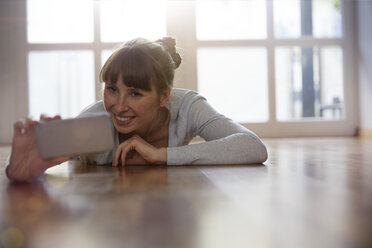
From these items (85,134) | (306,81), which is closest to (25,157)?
(85,134)

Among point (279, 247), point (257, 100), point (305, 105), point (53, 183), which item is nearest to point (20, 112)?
point (257, 100)

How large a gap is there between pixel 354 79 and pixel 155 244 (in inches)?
183

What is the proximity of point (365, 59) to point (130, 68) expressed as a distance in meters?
3.79

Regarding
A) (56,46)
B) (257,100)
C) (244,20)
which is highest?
(244,20)

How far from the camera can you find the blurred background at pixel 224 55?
174 inches

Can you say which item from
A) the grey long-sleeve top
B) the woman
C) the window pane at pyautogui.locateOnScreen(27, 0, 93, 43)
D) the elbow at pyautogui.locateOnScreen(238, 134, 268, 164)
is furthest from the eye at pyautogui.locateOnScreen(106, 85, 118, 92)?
the window pane at pyautogui.locateOnScreen(27, 0, 93, 43)

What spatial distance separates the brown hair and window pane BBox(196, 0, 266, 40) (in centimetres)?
323

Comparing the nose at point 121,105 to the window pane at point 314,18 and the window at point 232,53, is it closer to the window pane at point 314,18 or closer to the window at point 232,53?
the window at point 232,53

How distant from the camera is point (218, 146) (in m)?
1.38

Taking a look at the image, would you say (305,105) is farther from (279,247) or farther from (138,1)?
(279,247)

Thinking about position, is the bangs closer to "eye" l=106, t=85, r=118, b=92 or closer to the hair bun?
"eye" l=106, t=85, r=118, b=92

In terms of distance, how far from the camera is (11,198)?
81 cm

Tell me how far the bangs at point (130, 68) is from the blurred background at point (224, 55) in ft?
10.2

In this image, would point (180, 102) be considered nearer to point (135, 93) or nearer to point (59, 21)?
point (135, 93)
